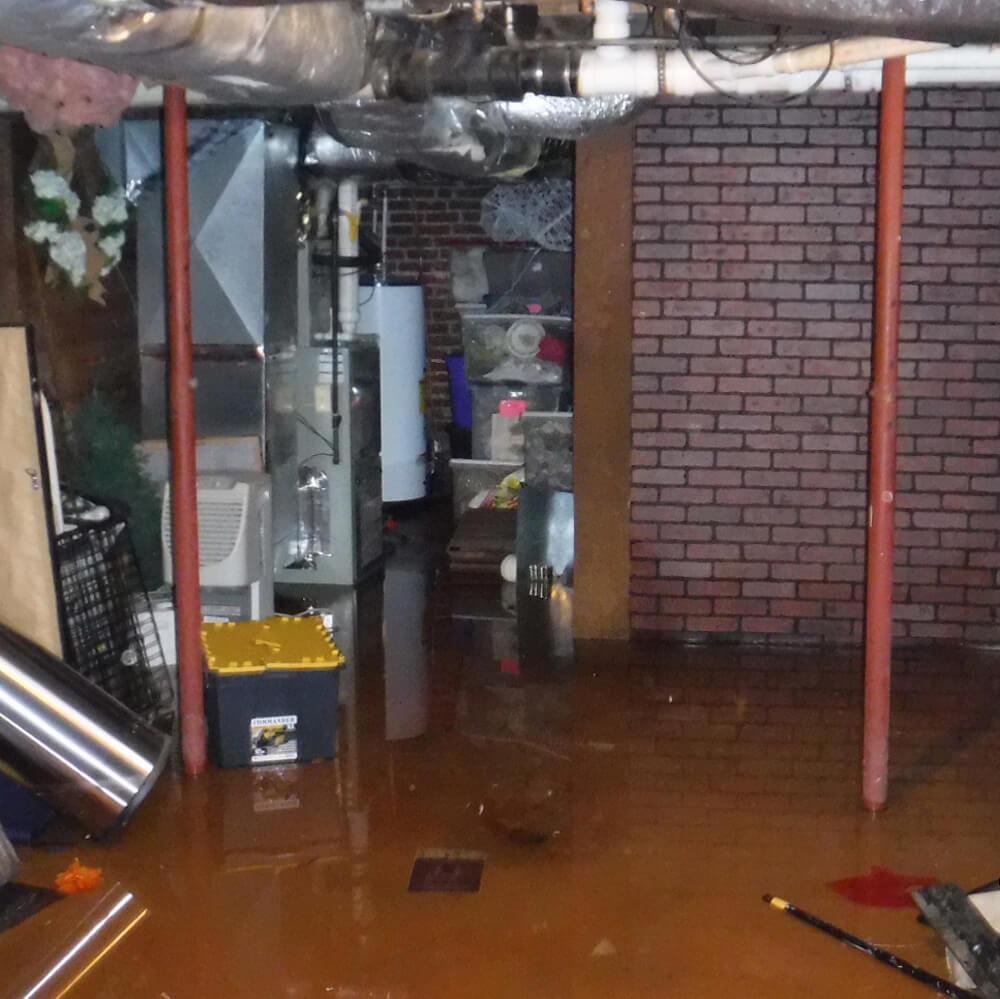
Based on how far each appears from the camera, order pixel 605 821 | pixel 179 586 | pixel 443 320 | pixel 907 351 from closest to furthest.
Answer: pixel 605 821, pixel 179 586, pixel 907 351, pixel 443 320

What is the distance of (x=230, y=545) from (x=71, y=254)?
119 cm

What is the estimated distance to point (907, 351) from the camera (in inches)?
195

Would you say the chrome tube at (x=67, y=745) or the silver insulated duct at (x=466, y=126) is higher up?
the silver insulated duct at (x=466, y=126)

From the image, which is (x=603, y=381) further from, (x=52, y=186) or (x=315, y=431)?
(x=52, y=186)

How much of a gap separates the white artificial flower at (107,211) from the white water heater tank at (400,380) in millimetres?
2597

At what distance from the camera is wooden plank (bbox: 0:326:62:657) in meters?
3.44

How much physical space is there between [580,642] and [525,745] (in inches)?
47.9

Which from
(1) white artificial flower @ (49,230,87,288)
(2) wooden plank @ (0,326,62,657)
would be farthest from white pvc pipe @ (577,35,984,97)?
(1) white artificial flower @ (49,230,87,288)

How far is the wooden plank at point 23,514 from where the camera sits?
3.44 m

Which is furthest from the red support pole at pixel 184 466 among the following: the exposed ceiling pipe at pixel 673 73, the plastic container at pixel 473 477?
the plastic container at pixel 473 477

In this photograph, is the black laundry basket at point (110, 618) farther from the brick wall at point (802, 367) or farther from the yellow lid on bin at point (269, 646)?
the brick wall at point (802, 367)

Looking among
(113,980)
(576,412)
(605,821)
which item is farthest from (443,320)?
(113,980)

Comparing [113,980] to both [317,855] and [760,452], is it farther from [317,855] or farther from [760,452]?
[760,452]

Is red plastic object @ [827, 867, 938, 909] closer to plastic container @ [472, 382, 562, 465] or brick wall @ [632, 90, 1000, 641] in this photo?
brick wall @ [632, 90, 1000, 641]
